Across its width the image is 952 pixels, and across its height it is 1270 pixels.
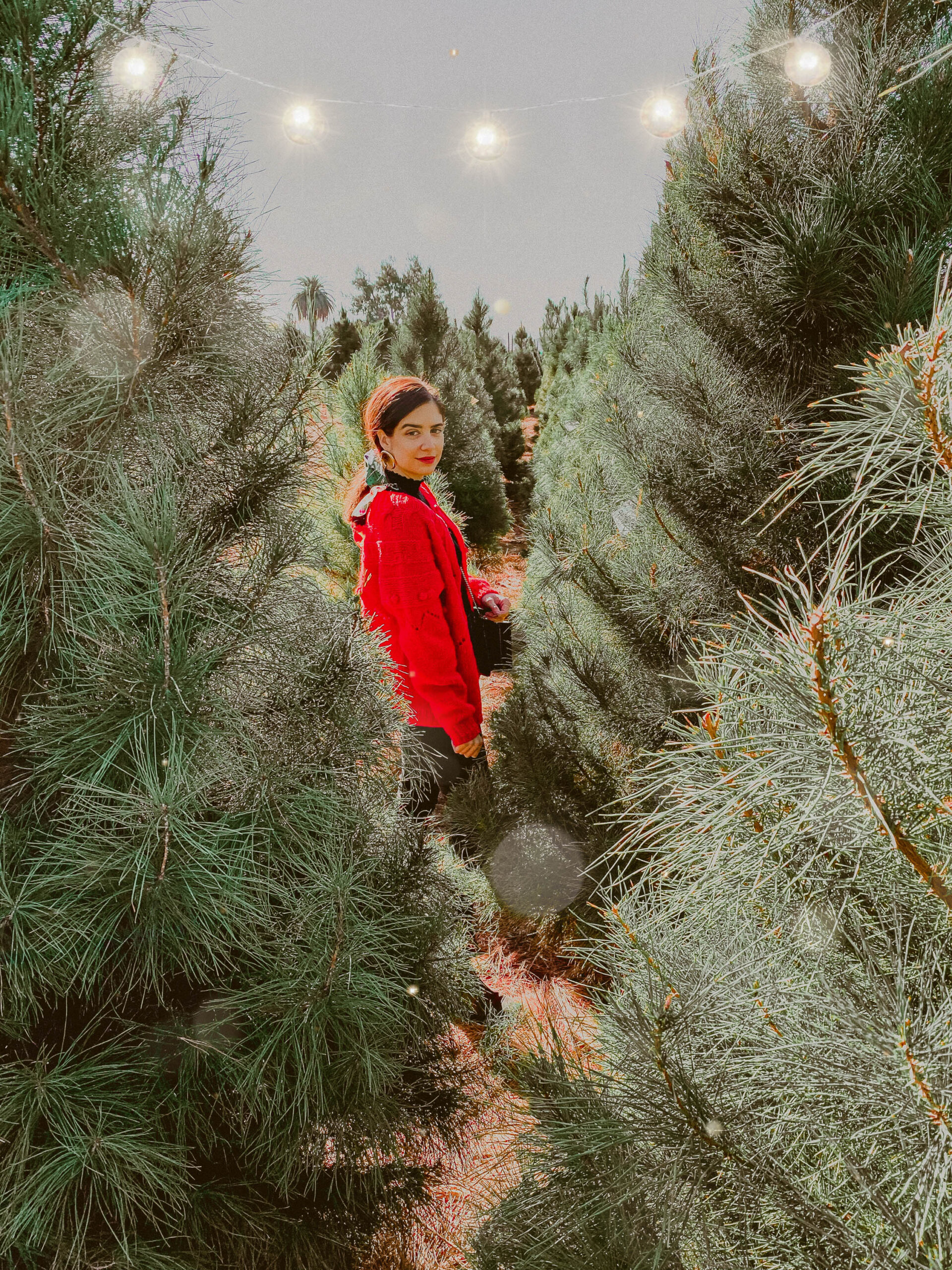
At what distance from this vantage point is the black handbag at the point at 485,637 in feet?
9.46

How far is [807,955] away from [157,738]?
3.59ft

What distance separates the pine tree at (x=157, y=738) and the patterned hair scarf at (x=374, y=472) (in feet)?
3.65

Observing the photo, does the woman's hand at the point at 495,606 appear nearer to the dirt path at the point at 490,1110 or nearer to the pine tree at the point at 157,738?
the dirt path at the point at 490,1110

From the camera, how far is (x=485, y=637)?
291cm

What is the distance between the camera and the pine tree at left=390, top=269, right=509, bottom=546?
687 cm

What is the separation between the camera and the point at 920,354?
1.81ft

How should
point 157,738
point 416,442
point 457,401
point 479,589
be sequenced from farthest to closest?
1. point 457,401
2. point 479,589
3. point 416,442
4. point 157,738

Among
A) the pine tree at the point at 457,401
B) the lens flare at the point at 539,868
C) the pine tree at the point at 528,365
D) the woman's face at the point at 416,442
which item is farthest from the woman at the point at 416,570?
the pine tree at the point at 528,365

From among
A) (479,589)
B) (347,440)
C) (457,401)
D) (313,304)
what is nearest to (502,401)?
(457,401)

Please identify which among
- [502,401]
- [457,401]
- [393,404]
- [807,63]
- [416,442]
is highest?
[502,401]

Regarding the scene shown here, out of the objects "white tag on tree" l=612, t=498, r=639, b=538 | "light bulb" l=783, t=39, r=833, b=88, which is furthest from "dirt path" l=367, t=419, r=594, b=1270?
"light bulb" l=783, t=39, r=833, b=88

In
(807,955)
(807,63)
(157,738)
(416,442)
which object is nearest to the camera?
(807,955)

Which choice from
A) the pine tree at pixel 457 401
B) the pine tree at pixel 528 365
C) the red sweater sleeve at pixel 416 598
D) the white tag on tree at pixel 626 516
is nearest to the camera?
the red sweater sleeve at pixel 416 598

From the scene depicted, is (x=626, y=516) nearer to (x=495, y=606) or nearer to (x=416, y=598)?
(x=495, y=606)
